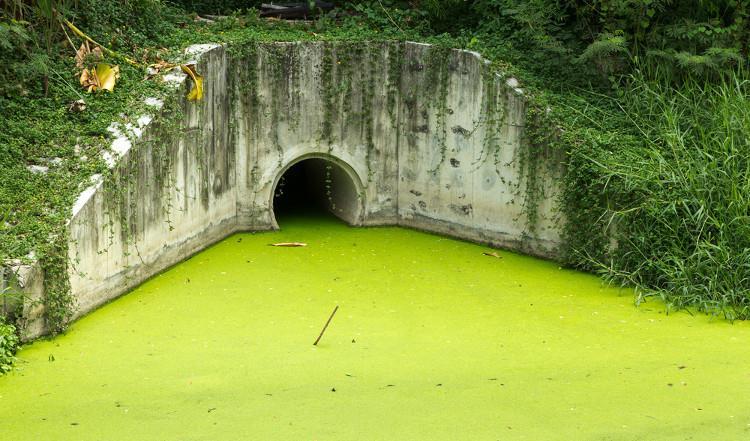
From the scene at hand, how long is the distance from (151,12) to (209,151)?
164cm

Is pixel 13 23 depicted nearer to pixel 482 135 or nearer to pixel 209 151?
pixel 209 151

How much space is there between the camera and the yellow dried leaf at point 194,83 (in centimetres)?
953

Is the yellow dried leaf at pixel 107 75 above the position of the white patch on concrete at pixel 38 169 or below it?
above

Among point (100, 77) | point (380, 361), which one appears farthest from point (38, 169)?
point (380, 361)

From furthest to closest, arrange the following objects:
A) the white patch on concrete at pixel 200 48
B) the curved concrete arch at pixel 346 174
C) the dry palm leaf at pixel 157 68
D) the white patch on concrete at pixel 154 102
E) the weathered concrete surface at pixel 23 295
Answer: the curved concrete arch at pixel 346 174 → the white patch on concrete at pixel 200 48 → the dry palm leaf at pixel 157 68 → the white patch on concrete at pixel 154 102 → the weathered concrete surface at pixel 23 295

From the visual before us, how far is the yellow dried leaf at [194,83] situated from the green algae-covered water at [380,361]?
1451 mm

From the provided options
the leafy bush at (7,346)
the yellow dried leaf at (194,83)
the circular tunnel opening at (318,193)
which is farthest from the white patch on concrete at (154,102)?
the leafy bush at (7,346)

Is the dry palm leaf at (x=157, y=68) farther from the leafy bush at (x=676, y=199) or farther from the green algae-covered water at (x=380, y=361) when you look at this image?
the leafy bush at (x=676, y=199)

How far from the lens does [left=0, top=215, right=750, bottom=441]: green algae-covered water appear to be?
243 inches

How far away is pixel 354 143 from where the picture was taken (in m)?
10.9

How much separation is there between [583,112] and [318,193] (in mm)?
3401

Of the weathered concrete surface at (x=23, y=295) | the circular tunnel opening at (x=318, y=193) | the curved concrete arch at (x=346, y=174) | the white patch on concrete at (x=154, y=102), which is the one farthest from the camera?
the circular tunnel opening at (x=318, y=193)

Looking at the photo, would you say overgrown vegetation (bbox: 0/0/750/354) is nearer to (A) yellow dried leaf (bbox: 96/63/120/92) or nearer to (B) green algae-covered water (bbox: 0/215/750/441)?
(A) yellow dried leaf (bbox: 96/63/120/92)

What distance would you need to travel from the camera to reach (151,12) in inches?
417
